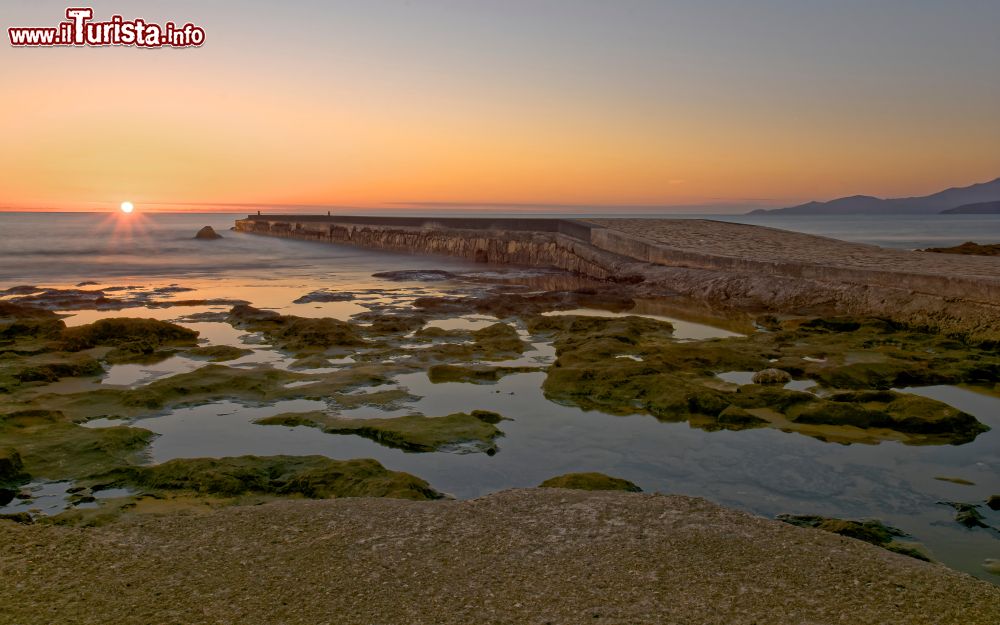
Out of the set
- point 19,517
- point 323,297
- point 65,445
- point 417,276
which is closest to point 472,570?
point 19,517

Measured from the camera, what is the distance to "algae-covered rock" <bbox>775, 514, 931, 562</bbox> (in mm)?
3801

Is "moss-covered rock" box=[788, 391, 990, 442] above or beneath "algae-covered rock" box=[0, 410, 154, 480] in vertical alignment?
above

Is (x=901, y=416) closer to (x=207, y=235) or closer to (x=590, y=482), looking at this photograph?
(x=590, y=482)

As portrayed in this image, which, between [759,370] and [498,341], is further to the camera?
[498,341]

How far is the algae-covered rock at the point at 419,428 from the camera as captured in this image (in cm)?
551

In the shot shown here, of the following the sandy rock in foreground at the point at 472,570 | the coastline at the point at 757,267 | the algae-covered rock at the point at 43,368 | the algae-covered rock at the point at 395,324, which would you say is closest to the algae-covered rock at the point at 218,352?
the algae-covered rock at the point at 43,368

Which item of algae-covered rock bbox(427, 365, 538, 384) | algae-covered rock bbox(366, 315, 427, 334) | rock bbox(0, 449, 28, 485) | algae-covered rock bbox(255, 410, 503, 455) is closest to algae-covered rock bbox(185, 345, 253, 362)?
algae-covered rock bbox(366, 315, 427, 334)

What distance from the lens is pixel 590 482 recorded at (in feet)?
15.1

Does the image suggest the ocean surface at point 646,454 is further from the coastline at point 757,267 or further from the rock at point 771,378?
the coastline at point 757,267

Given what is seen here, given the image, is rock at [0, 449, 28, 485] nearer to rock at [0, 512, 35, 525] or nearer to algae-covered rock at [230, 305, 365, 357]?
rock at [0, 512, 35, 525]

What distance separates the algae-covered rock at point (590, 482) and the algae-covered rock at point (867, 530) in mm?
898

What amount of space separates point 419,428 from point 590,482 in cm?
167

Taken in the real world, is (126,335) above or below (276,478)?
above

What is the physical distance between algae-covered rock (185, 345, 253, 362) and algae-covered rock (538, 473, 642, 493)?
5.17 m
